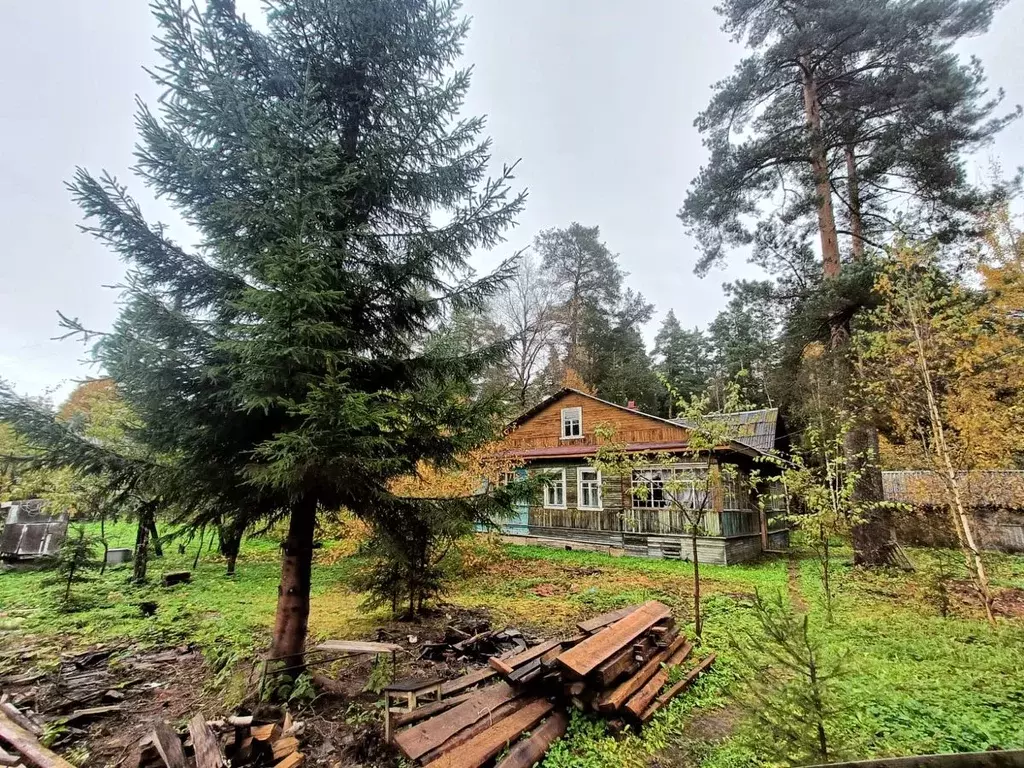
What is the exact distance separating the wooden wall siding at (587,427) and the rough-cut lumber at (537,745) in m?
9.31

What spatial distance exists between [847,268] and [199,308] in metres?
12.9

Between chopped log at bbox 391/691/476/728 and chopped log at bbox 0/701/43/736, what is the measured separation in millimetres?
3310

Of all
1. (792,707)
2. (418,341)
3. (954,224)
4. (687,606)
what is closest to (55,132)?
(418,341)

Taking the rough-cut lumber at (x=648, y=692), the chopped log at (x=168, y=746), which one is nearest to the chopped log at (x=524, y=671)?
the rough-cut lumber at (x=648, y=692)

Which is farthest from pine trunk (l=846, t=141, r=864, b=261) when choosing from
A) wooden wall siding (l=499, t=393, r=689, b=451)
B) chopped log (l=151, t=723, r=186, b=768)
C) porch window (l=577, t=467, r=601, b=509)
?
chopped log (l=151, t=723, r=186, b=768)

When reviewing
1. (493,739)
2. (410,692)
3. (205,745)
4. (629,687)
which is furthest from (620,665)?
(205,745)

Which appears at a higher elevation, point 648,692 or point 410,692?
point 410,692

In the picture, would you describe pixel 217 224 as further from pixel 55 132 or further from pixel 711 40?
pixel 711 40

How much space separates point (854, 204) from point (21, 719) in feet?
59.0

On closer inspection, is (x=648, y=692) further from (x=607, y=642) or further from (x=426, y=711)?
(x=426, y=711)

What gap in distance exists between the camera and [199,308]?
5.11m

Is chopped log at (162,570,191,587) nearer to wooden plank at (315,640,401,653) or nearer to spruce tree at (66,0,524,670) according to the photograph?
spruce tree at (66,0,524,670)

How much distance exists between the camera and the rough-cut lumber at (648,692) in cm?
394

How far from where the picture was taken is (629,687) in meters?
4.16
